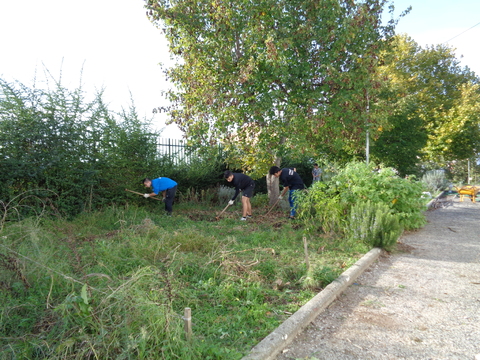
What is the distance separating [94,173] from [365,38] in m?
8.29

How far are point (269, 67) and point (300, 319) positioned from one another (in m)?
7.50

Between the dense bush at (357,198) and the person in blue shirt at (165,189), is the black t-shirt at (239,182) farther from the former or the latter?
the dense bush at (357,198)

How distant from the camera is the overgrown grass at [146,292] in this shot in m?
2.41

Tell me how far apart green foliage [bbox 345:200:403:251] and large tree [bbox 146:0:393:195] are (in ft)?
12.1

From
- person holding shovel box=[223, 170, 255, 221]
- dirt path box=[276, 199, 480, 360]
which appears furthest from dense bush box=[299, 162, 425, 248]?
person holding shovel box=[223, 170, 255, 221]

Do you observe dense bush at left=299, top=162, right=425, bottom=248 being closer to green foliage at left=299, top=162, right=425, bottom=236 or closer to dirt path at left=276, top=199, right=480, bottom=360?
green foliage at left=299, top=162, right=425, bottom=236

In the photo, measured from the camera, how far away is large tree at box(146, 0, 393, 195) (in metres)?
9.44

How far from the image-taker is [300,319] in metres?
3.25

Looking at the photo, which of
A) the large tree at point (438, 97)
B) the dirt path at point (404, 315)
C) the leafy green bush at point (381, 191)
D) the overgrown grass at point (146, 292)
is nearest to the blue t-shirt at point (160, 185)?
the overgrown grass at point (146, 292)

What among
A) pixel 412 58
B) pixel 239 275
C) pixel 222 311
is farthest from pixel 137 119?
pixel 412 58

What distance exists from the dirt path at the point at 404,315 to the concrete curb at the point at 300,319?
0.20 feet

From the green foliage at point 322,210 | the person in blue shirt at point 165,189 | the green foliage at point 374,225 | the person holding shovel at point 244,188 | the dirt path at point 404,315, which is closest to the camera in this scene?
the dirt path at point 404,315

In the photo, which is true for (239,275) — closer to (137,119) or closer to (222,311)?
(222,311)

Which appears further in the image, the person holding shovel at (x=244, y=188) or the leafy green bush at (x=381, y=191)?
the person holding shovel at (x=244, y=188)
